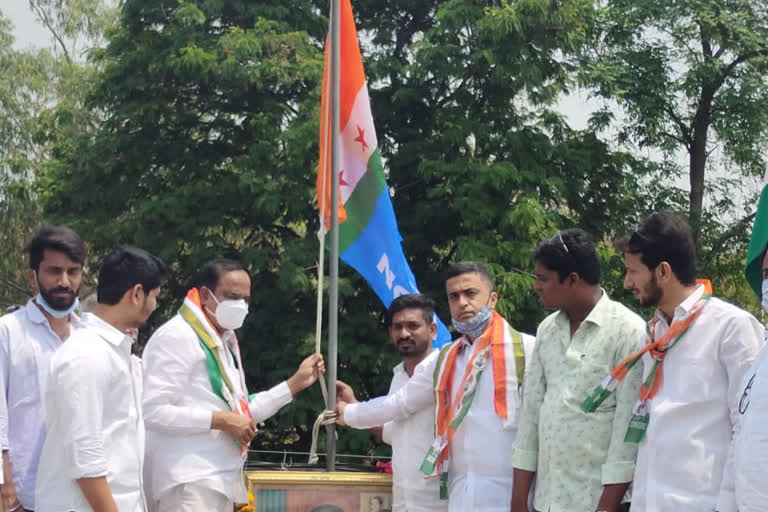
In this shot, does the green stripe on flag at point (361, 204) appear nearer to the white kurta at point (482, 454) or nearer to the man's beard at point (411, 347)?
the man's beard at point (411, 347)

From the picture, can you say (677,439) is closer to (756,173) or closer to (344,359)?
(344,359)

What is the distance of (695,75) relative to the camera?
54.3 ft

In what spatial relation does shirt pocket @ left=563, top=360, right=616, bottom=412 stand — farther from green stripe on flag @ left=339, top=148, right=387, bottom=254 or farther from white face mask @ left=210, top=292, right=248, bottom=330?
green stripe on flag @ left=339, top=148, right=387, bottom=254

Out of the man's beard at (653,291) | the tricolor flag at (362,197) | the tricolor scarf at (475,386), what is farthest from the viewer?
the tricolor flag at (362,197)

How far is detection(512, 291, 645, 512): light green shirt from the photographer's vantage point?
4531 millimetres

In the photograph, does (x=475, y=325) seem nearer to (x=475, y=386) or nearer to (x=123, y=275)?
(x=475, y=386)

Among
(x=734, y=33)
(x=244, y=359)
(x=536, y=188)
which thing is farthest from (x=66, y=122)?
(x=734, y=33)

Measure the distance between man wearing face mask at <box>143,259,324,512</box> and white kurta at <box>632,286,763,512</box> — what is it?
2110 millimetres

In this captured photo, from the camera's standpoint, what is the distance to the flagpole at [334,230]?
6141 millimetres

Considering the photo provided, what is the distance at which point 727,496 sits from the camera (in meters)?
3.91

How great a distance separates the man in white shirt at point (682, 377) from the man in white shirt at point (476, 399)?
944 millimetres

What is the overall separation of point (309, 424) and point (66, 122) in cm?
725

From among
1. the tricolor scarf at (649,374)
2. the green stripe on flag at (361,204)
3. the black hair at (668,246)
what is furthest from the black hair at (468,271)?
the green stripe on flag at (361,204)

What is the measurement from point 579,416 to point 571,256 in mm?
651
